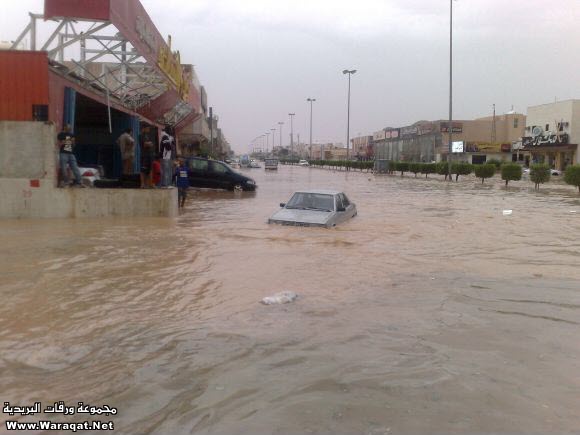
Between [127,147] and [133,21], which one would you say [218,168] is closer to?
[127,147]

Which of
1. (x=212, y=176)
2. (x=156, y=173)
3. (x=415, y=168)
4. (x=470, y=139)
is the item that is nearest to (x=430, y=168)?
(x=415, y=168)

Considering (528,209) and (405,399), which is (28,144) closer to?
(405,399)

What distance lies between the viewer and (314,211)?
44.3 feet

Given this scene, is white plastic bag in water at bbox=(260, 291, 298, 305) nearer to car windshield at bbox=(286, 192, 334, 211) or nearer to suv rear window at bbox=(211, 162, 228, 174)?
car windshield at bbox=(286, 192, 334, 211)

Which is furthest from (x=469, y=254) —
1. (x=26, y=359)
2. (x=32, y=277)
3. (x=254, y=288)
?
(x=26, y=359)

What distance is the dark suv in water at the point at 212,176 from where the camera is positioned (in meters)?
25.5

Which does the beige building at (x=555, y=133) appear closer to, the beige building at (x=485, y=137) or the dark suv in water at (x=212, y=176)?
the beige building at (x=485, y=137)

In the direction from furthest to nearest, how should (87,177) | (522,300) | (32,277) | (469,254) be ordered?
1. (87,177)
2. (469,254)
3. (32,277)
4. (522,300)

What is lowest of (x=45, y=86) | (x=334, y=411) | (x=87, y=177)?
(x=334, y=411)

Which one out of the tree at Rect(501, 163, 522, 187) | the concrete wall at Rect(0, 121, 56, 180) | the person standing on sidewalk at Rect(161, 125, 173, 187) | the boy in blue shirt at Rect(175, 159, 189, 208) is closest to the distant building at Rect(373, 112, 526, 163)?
the tree at Rect(501, 163, 522, 187)

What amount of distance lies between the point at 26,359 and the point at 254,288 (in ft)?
10.8

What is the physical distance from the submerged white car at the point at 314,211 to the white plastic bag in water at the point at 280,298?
19.4ft

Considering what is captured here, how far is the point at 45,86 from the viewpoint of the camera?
12.9m

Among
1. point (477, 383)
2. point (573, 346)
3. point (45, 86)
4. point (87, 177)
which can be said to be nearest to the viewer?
point (477, 383)
